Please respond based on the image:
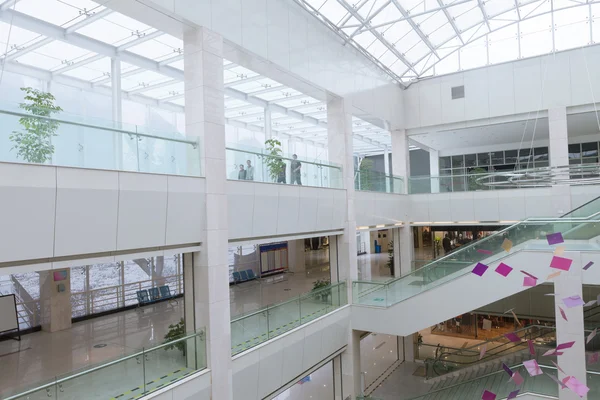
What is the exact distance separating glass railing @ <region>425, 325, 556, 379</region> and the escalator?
14.1 ft

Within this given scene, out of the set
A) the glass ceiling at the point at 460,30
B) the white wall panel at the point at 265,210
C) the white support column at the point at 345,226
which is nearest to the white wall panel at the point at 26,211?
the white wall panel at the point at 265,210

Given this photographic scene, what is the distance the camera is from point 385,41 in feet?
53.2

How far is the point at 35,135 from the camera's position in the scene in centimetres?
609

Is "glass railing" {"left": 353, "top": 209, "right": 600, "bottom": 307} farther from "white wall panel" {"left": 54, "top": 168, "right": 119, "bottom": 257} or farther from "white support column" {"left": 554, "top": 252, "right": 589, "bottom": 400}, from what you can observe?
"white wall panel" {"left": 54, "top": 168, "right": 119, "bottom": 257}

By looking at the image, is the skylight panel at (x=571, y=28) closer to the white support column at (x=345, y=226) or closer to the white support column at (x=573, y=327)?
the white support column at (x=345, y=226)

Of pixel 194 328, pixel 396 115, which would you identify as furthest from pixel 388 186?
pixel 194 328

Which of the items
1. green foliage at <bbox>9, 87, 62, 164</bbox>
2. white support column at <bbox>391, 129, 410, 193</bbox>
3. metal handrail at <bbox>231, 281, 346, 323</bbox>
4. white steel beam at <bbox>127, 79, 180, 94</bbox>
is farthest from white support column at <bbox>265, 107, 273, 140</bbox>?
green foliage at <bbox>9, 87, 62, 164</bbox>

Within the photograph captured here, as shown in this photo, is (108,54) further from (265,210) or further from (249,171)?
(265,210)

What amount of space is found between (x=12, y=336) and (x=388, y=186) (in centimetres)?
1418

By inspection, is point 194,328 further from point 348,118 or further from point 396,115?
point 396,115

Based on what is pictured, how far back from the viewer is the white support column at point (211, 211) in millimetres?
8828

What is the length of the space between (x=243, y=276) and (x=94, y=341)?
1108 cm

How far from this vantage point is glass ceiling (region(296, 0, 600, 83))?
48.0 ft

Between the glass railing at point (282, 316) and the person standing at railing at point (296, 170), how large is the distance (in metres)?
3.31
